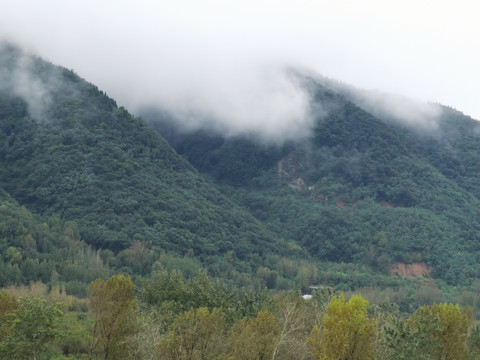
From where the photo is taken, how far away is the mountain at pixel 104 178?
502ft

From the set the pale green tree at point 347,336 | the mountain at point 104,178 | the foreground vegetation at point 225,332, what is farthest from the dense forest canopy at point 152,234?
the pale green tree at point 347,336

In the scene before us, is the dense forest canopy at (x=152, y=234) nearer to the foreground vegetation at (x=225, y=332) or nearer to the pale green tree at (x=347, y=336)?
the foreground vegetation at (x=225, y=332)

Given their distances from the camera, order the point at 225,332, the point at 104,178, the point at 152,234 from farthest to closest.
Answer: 1. the point at 104,178
2. the point at 152,234
3. the point at 225,332

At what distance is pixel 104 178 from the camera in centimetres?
16650

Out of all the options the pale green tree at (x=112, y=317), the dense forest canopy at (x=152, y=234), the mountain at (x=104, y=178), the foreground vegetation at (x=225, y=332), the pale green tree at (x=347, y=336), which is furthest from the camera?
the mountain at (x=104, y=178)

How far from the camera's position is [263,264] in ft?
542

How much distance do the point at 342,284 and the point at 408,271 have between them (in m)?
27.7

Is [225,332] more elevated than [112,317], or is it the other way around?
[225,332]

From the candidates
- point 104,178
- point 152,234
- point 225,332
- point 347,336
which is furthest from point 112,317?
point 104,178

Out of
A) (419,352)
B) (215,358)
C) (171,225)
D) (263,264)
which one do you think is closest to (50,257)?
(171,225)

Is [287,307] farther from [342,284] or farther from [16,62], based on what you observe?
[16,62]

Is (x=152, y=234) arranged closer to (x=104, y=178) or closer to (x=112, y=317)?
(x=104, y=178)

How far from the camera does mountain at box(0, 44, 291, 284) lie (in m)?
153

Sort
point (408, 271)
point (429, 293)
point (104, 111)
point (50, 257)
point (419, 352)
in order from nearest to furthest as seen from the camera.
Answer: point (419, 352) → point (50, 257) → point (429, 293) → point (408, 271) → point (104, 111)
